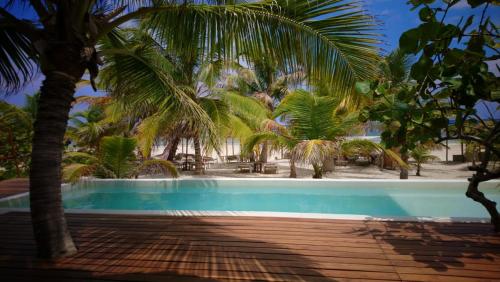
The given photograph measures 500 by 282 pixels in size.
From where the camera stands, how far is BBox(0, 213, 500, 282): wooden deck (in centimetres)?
231

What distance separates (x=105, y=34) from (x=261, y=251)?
9.15ft

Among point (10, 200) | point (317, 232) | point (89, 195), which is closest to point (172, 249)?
point (317, 232)

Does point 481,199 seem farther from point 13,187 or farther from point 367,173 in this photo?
point 367,173

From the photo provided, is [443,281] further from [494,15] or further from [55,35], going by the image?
[55,35]

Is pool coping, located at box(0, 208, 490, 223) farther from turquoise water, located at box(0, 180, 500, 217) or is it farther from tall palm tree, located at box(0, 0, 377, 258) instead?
turquoise water, located at box(0, 180, 500, 217)

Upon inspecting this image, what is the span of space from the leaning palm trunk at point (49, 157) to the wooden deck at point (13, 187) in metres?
5.12

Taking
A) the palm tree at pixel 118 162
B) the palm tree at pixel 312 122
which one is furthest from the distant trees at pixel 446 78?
the palm tree at pixel 118 162

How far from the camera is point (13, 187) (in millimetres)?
7141

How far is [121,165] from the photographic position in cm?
871

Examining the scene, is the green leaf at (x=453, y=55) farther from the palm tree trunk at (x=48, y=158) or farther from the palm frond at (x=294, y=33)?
the palm tree trunk at (x=48, y=158)

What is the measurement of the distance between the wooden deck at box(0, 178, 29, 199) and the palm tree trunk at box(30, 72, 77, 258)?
5.13 metres

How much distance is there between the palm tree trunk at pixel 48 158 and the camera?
8.00 feet

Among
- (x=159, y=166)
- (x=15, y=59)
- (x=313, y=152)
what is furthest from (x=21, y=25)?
(x=159, y=166)

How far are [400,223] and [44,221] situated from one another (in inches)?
155
